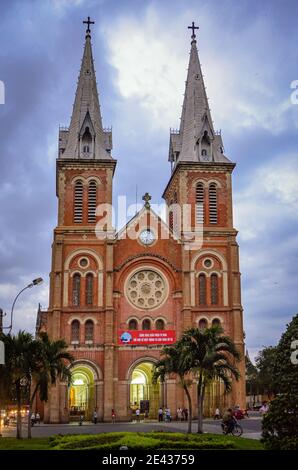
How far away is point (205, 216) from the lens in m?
59.5

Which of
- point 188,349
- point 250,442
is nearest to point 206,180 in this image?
point 188,349

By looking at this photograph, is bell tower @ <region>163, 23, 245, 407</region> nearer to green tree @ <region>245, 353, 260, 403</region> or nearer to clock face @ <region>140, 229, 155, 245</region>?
clock face @ <region>140, 229, 155, 245</region>

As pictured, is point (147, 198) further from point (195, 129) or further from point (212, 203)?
point (195, 129)

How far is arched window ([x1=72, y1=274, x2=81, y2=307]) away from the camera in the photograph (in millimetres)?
55819

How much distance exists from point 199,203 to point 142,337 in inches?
546

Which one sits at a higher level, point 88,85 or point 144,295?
point 88,85

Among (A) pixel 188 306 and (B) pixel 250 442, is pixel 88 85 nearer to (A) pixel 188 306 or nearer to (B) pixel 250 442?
(A) pixel 188 306

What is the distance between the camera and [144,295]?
56.7 m

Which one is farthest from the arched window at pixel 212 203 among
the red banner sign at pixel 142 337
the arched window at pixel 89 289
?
the arched window at pixel 89 289

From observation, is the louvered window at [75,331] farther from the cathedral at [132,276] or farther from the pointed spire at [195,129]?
the pointed spire at [195,129]

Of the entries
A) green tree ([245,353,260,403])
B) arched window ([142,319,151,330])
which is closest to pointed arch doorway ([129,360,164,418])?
arched window ([142,319,151,330])

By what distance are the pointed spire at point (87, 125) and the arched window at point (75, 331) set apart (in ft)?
52.1

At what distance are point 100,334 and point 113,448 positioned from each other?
33.9 m

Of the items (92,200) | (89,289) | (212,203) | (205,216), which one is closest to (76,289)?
(89,289)
